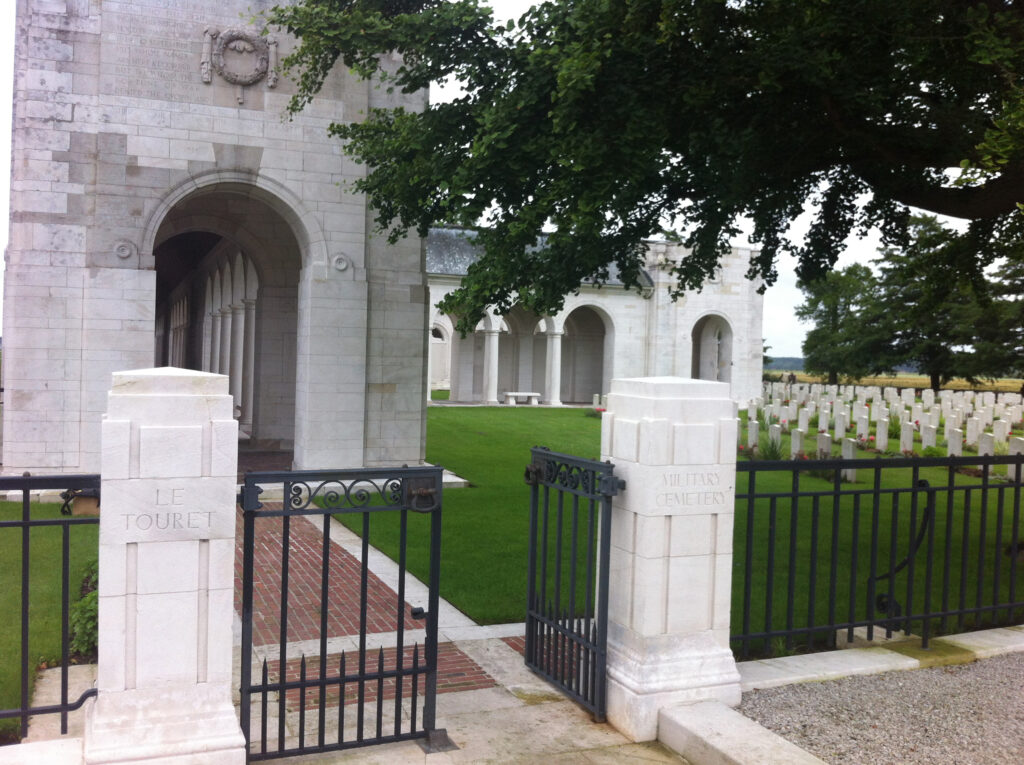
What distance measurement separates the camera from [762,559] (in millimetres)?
9242

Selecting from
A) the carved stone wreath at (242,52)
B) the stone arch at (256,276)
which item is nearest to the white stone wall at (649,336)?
the stone arch at (256,276)

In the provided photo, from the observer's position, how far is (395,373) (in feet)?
45.9

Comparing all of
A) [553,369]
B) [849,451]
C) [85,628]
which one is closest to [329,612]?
[85,628]

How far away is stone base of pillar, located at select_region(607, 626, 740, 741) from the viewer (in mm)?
4621

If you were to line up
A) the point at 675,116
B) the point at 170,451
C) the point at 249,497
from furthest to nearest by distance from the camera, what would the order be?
the point at 675,116
the point at 249,497
the point at 170,451

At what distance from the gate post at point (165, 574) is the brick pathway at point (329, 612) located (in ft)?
3.14

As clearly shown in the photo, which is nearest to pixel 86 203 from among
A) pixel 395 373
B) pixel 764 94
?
pixel 395 373

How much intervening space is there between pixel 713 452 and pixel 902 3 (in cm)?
430

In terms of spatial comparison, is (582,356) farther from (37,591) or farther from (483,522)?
(37,591)

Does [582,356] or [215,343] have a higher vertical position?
[582,356]

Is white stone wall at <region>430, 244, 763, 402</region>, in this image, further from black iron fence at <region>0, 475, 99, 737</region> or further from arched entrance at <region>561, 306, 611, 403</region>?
black iron fence at <region>0, 475, 99, 737</region>

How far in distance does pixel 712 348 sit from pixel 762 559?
33.2 m

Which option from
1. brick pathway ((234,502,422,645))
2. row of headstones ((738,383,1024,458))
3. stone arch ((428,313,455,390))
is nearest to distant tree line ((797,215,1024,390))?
row of headstones ((738,383,1024,458))

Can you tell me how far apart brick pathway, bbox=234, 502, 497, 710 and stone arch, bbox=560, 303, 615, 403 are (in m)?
31.5
